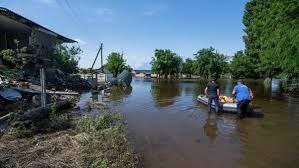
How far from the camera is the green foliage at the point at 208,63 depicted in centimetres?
9206

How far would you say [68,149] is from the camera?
756 centimetres

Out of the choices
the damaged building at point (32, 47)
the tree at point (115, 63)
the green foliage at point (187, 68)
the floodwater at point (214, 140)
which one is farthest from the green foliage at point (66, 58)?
the green foliage at point (187, 68)

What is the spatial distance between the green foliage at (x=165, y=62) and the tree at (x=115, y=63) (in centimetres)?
2241

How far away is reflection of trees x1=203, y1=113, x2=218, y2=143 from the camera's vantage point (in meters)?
10.4

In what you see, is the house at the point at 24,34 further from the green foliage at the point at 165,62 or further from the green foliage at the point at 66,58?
the green foliage at the point at 165,62

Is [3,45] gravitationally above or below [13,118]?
above

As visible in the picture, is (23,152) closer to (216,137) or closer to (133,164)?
(133,164)

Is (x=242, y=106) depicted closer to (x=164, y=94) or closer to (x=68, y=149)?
(x=68, y=149)

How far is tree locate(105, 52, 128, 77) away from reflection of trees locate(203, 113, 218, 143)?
192 feet

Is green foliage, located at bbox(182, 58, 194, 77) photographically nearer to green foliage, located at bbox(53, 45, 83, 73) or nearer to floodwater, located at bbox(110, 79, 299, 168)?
green foliage, located at bbox(53, 45, 83, 73)

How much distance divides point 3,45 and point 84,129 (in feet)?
64.8

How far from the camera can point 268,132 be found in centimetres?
1100

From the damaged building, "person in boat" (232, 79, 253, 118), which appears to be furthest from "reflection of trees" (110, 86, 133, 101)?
"person in boat" (232, 79, 253, 118)

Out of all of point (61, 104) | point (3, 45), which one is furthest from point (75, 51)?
point (61, 104)
